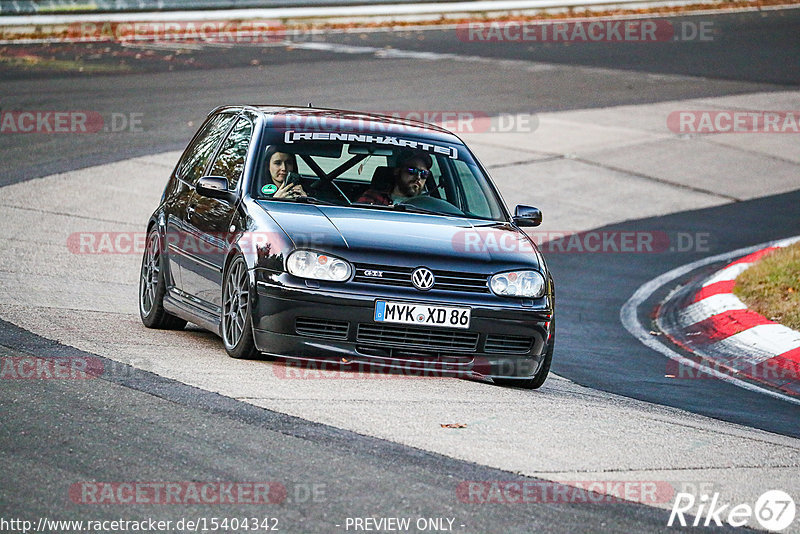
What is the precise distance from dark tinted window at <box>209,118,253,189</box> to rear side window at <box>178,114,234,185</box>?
0.23 metres

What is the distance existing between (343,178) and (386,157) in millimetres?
316

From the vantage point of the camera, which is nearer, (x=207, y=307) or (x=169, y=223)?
(x=207, y=307)

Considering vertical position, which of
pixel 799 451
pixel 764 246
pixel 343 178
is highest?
pixel 343 178

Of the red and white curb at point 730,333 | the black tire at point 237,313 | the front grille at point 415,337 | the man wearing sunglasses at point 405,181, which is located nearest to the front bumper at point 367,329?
the front grille at point 415,337

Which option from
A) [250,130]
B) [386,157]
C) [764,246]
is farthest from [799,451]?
[764,246]

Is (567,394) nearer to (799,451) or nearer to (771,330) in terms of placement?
(799,451)

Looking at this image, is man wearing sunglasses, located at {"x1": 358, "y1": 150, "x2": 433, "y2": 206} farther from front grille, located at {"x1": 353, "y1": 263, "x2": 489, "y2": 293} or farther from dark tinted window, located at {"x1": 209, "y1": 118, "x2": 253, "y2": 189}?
front grille, located at {"x1": 353, "y1": 263, "x2": 489, "y2": 293}

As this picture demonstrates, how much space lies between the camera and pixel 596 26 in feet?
107

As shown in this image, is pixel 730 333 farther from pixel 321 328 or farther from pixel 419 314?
pixel 321 328

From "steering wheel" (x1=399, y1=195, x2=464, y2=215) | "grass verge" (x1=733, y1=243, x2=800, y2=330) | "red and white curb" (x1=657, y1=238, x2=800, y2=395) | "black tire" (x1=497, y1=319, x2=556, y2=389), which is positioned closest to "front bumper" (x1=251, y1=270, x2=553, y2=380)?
"black tire" (x1=497, y1=319, x2=556, y2=389)

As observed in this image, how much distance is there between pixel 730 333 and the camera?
1097 centimetres

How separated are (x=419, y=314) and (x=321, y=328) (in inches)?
21.6

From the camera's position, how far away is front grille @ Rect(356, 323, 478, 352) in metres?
7.61

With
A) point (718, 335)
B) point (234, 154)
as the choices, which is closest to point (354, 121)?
point (234, 154)
